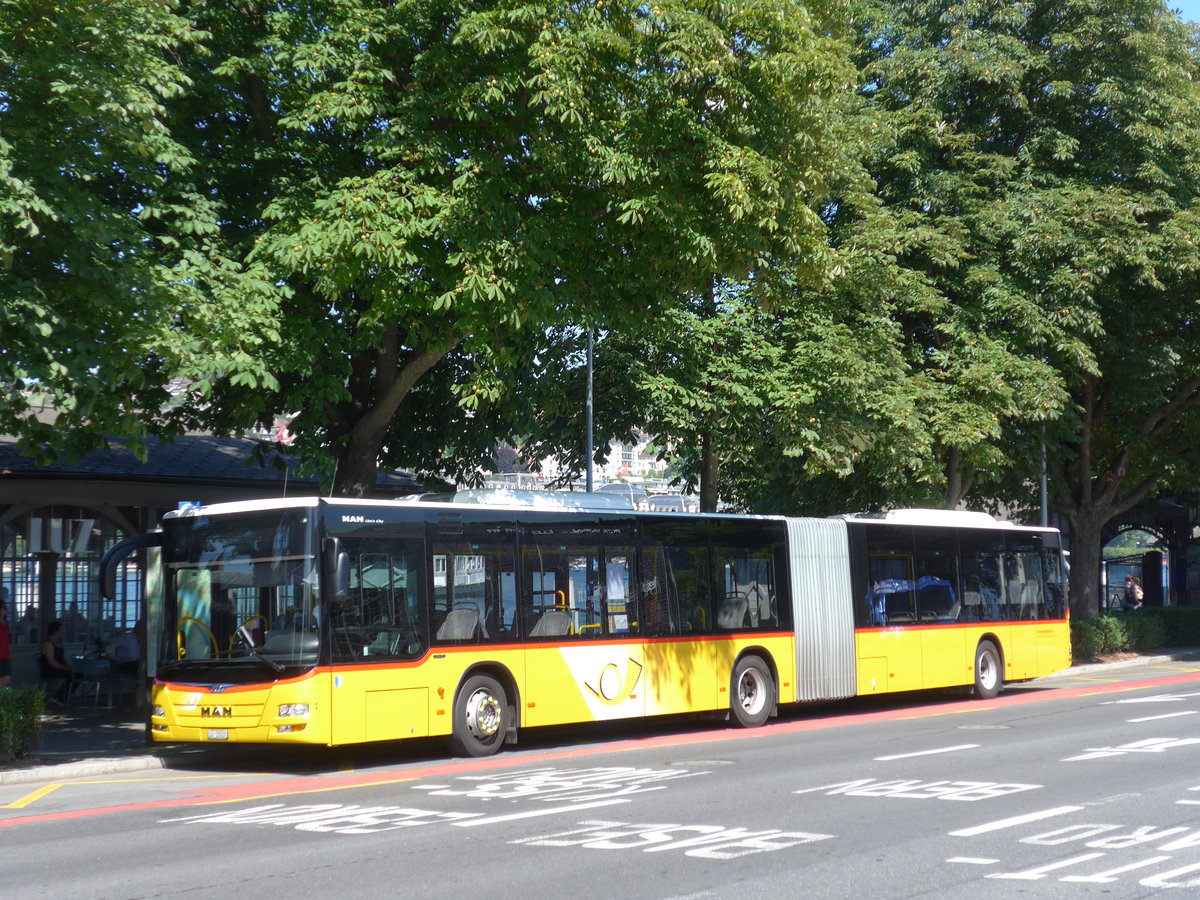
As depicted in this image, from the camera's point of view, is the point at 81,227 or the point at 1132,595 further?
the point at 1132,595

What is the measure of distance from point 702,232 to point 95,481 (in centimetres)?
1104

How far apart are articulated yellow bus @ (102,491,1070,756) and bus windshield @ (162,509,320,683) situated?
0.8 inches

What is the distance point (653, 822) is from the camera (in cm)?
981

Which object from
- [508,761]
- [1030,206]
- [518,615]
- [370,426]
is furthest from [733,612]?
[1030,206]

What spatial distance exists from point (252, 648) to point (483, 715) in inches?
113

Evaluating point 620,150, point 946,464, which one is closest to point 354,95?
point 620,150

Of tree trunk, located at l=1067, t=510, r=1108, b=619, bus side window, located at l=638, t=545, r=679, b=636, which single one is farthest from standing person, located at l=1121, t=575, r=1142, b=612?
bus side window, located at l=638, t=545, r=679, b=636

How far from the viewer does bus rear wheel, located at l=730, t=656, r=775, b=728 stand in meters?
18.4

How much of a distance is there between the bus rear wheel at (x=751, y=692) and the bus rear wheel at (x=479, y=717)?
429 centimetres

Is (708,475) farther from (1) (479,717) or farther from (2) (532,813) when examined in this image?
(2) (532,813)

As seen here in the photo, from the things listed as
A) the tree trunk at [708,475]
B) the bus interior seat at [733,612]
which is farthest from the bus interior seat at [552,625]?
the tree trunk at [708,475]

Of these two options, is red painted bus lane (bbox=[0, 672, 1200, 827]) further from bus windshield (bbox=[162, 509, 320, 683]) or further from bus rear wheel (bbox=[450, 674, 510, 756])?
bus windshield (bbox=[162, 509, 320, 683])

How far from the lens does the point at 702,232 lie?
16219 mm

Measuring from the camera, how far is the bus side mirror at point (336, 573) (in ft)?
42.9
